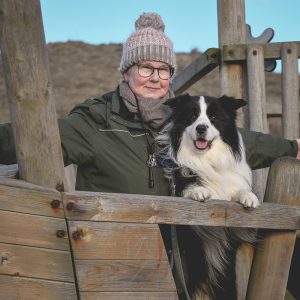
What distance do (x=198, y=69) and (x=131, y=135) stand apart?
166cm

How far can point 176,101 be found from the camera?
3.63 metres

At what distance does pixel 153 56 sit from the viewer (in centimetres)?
376

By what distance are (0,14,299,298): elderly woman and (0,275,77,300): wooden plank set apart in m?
0.86

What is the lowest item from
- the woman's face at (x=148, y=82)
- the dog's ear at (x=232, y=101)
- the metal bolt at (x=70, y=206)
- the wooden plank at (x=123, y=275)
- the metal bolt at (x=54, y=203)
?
the wooden plank at (x=123, y=275)

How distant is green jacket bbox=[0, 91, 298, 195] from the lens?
3.32 metres

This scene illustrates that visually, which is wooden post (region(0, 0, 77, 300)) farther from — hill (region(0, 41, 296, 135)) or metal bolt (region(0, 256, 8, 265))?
hill (region(0, 41, 296, 135))

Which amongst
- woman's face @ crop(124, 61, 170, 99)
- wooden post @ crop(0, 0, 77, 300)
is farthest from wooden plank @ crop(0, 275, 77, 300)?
woman's face @ crop(124, 61, 170, 99)

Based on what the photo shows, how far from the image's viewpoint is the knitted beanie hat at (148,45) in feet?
12.4

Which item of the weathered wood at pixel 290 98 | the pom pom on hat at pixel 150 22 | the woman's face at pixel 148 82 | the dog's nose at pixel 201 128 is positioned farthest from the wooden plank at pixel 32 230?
the weathered wood at pixel 290 98

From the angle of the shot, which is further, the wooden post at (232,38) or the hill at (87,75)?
the hill at (87,75)

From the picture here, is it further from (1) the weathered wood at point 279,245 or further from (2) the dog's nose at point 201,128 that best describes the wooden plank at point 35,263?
(2) the dog's nose at point 201,128

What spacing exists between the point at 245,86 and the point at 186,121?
37.5 inches

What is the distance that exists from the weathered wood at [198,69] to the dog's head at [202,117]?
74 centimetres

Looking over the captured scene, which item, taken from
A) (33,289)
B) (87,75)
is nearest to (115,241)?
(33,289)
